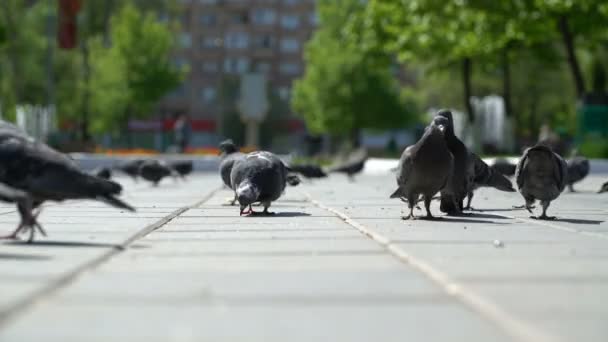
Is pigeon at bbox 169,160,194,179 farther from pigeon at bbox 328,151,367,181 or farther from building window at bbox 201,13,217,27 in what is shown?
building window at bbox 201,13,217,27

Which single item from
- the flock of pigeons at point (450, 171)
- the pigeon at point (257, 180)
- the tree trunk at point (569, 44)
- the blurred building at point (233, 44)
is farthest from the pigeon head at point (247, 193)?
the blurred building at point (233, 44)

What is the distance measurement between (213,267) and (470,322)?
7.36ft

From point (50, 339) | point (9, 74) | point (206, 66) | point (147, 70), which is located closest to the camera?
point (50, 339)

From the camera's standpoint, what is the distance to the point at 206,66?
10238cm

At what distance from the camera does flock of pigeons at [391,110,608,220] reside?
1016 centimetres

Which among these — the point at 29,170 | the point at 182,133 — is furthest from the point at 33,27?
the point at 29,170

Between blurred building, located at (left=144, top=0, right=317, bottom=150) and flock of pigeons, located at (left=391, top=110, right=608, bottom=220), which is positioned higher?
flock of pigeons, located at (left=391, top=110, right=608, bottom=220)

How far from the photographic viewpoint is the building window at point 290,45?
102m

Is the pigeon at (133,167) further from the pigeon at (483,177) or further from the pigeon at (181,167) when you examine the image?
the pigeon at (483,177)

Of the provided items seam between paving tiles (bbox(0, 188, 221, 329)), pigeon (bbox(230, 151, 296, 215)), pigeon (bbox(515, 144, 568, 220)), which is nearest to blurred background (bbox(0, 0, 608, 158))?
pigeon (bbox(515, 144, 568, 220))

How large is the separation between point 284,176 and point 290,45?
9146 centimetres

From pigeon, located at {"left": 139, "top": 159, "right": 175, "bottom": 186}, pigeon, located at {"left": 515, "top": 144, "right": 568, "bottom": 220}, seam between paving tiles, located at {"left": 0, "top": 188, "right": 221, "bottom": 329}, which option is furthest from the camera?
pigeon, located at {"left": 139, "top": 159, "right": 175, "bottom": 186}

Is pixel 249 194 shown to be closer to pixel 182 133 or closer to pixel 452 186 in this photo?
pixel 452 186

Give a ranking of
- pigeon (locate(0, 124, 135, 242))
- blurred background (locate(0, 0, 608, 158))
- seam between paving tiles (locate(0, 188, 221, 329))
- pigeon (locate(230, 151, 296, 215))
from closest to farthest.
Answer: seam between paving tiles (locate(0, 188, 221, 329))
pigeon (locate(0, 124, 135, 242))
pigeon (locate(230, 151, 296, 215))
blurred background (locate(0, 0, 608, 158))
